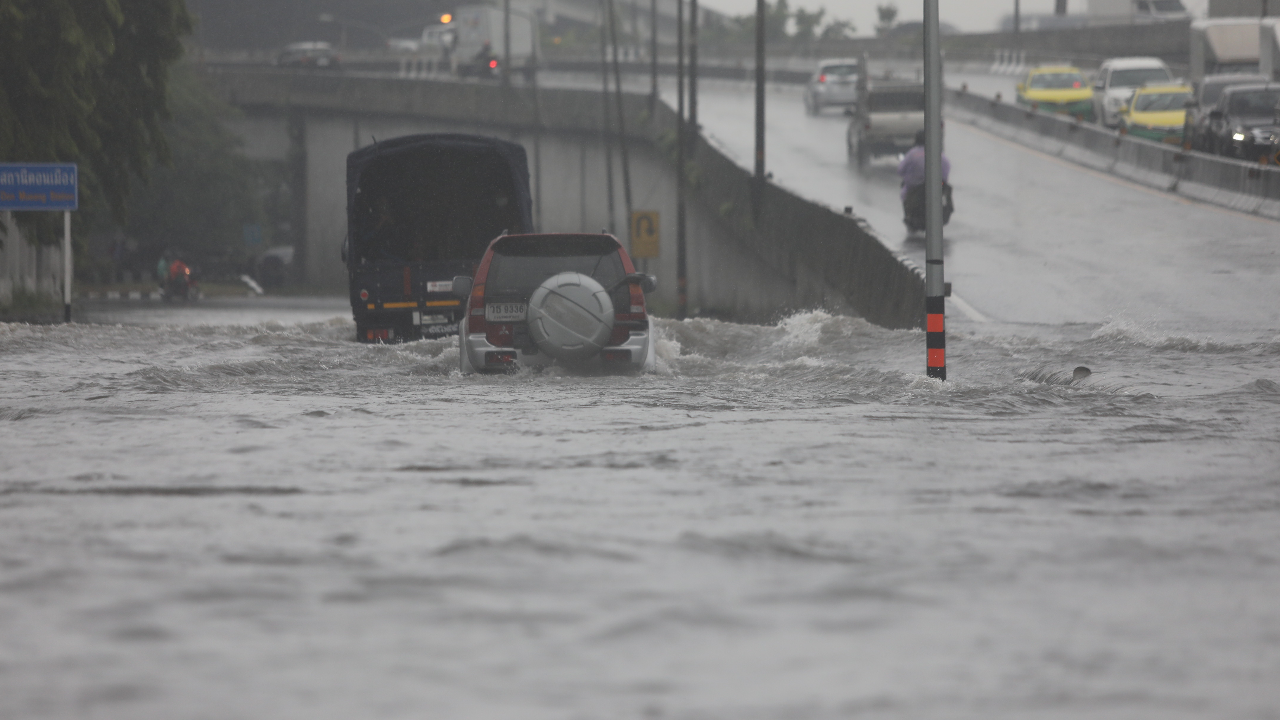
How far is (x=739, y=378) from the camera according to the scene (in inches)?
640

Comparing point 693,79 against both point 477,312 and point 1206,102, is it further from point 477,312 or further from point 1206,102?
point 477,312

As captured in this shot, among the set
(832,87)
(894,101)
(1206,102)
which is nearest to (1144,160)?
(1206,102)

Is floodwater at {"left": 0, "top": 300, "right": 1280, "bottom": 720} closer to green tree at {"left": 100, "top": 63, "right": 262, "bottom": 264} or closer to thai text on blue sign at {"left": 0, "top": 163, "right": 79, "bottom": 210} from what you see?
thai text on blue sign at {"left": 0, "top": 163, "right": 79, "bottom": 210}

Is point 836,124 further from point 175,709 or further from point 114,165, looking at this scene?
point 175,709

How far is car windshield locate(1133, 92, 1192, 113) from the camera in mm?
41500

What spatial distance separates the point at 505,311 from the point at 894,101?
30.5m

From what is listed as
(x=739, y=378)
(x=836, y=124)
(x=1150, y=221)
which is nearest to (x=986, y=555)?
(x=739, y=378)

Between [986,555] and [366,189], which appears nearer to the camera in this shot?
[986,555]

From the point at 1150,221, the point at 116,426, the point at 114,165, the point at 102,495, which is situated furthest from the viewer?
the point at 114,165

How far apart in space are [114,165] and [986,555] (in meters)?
27.5

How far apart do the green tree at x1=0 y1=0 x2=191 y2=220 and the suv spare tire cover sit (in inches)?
639

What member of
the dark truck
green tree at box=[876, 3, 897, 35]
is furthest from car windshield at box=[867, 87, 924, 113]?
green tree at box=[876, 3, 897, 35]

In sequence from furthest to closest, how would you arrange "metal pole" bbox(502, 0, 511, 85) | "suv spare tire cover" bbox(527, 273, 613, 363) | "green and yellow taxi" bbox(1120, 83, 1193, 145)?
"metal pole" bbox(502, 0, 511, 85) → "green and yellow taxi" bbox(1120, 83, 1193, 145) → "suv spare tire cover" bbox(527, 273, 613, 363)

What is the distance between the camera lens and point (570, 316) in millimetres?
14445
